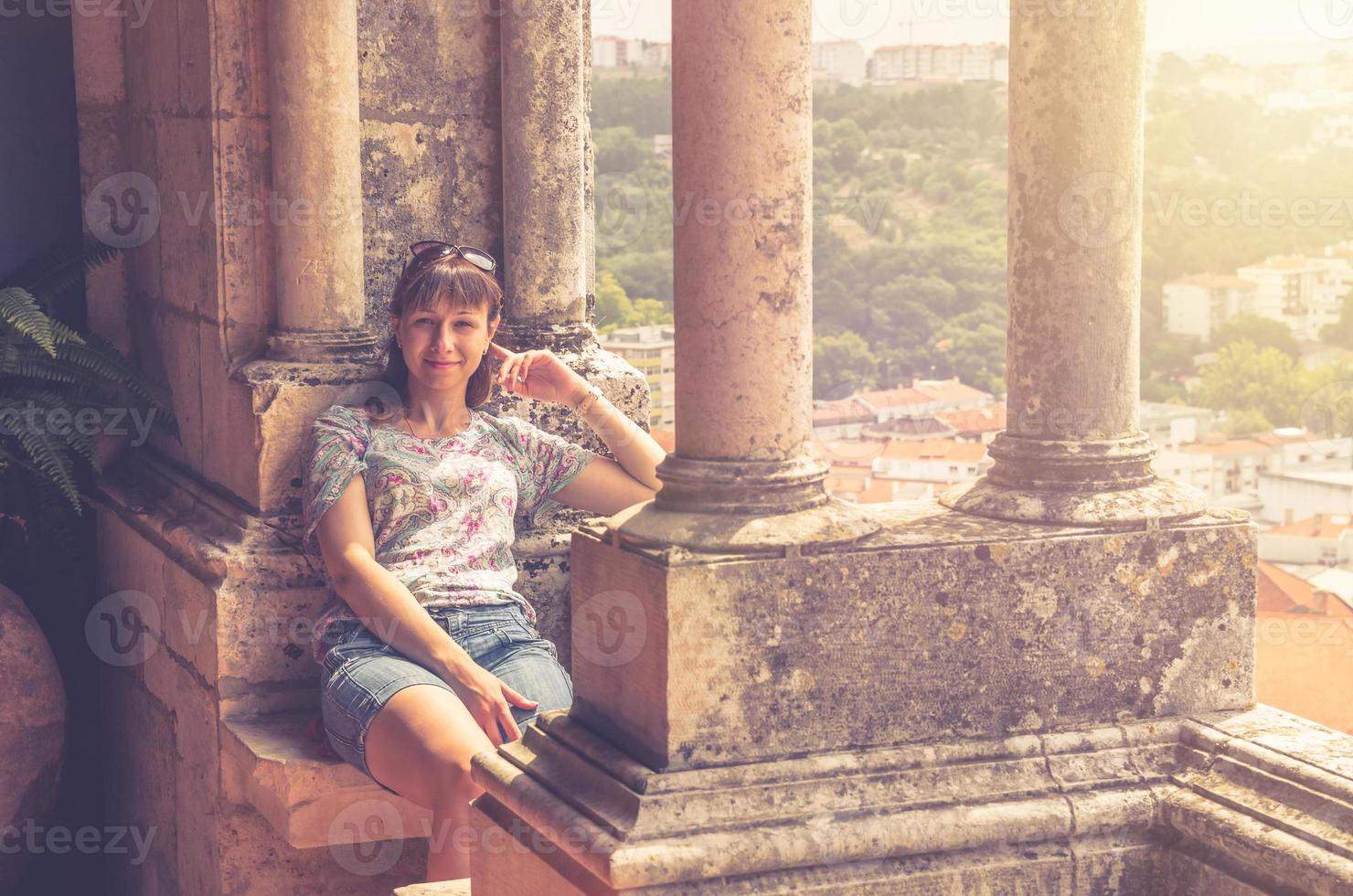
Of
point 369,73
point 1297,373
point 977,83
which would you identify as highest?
point 977,83

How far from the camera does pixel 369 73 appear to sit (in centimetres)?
370

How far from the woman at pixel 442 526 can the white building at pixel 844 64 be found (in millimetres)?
26395

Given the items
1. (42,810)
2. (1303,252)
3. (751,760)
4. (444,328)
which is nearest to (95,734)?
(42,810)

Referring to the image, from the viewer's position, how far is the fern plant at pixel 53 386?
4.00 m

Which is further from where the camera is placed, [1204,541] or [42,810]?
[42,810]

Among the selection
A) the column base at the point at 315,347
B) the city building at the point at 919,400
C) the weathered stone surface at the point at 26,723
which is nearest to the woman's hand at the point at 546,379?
the column base at the point at 315,347

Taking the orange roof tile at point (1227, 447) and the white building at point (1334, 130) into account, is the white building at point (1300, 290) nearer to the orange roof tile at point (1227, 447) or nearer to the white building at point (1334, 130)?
the white building at point (1334, 130)

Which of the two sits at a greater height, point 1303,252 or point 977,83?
point 977,83

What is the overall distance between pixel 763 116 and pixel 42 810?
263 cm

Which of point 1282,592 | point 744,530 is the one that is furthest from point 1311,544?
point 744,530

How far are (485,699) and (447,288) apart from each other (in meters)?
0.81

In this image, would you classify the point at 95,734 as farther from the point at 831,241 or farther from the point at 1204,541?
the point at 831,241

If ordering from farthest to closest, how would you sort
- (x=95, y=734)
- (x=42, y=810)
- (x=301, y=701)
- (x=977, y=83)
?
(x=977, y=83) < (x=95, y=734) < (x=42, y=810) < (x=301, y=701)

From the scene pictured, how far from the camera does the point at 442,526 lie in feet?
11.1
